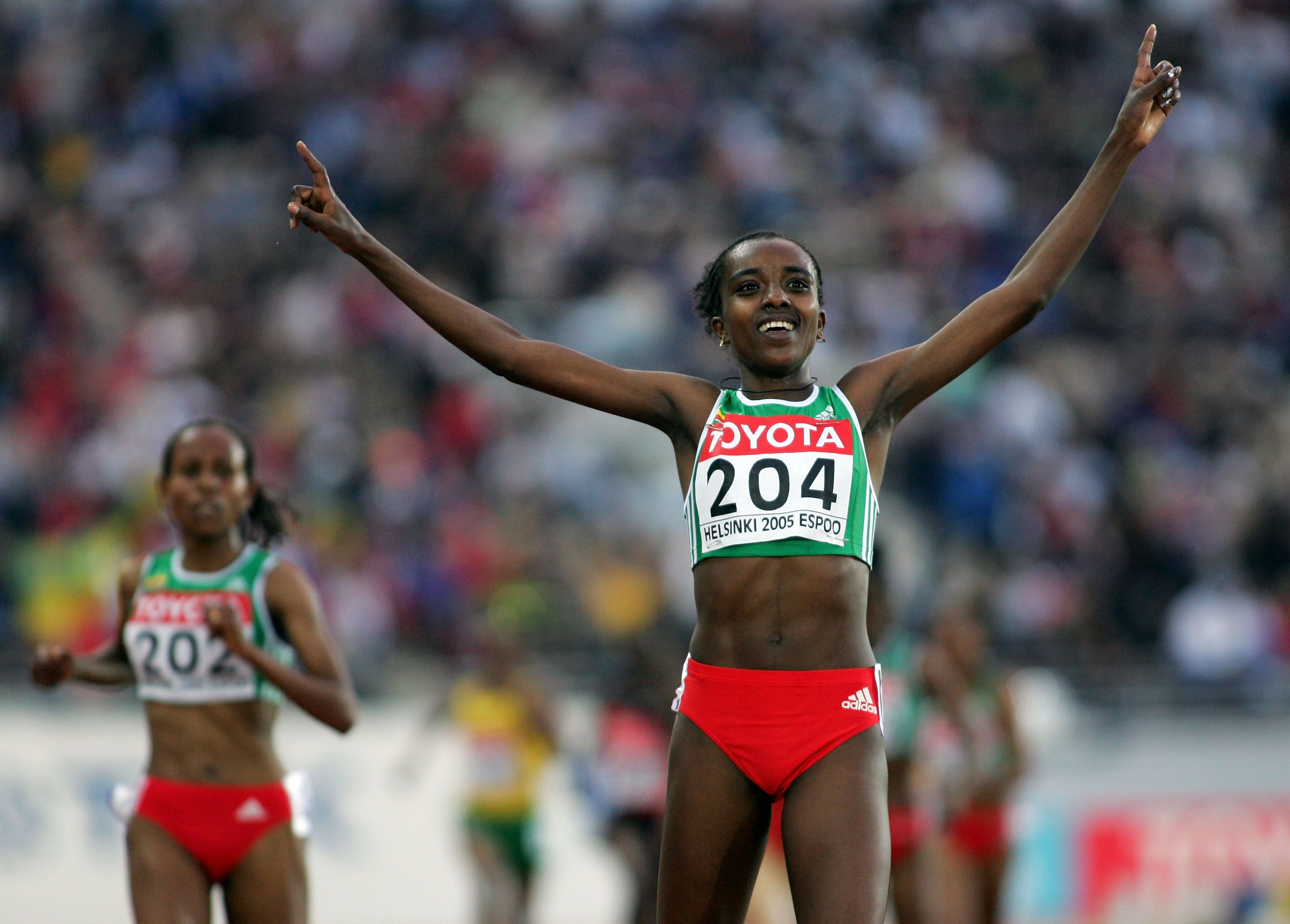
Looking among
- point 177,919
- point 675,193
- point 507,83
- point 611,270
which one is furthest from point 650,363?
point 177,919

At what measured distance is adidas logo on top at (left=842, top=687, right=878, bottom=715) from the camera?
4848 millimetres

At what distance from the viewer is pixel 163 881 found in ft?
19.9

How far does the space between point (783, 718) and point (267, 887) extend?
232cm

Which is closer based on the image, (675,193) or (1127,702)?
(1127,702)

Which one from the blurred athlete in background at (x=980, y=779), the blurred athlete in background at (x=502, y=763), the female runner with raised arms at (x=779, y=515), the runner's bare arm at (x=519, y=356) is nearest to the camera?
the female runner with raised arms at (x=779, y=515)

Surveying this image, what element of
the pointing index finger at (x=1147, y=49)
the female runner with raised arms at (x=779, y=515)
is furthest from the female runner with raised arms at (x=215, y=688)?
the pointing index finger at (x=1147, y=49)

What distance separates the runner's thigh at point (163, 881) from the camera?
6.01 meters

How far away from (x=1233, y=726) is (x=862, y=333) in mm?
5023

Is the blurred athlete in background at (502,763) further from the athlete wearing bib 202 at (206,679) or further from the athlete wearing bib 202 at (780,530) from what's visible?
the athlete wearing bib 202 at (780,530)

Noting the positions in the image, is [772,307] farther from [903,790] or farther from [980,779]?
[980,779]

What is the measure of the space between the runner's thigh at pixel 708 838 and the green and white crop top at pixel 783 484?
0.58m

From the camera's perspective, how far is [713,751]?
4875 mm

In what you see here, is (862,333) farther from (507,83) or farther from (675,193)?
(507,83)

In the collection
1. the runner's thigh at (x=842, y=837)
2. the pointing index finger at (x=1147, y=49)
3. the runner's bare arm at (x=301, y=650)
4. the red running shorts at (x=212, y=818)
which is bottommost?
the runner's thigh at (x=842, y=837)
